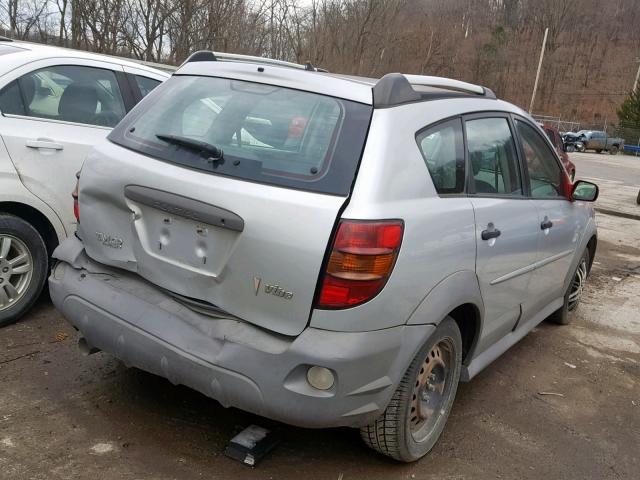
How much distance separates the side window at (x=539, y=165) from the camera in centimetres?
400

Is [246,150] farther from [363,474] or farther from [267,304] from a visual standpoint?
[363,474]

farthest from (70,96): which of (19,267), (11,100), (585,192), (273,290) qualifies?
(585,192)

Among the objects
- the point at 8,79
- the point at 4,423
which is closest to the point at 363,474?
the point at 4,423

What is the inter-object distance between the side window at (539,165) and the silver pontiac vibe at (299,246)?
2.25 feet

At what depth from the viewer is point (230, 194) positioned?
8.40ft

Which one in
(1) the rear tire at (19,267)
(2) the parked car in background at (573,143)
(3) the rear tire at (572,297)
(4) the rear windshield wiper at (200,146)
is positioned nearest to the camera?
(4) the rear windshield wiper at (200,146)

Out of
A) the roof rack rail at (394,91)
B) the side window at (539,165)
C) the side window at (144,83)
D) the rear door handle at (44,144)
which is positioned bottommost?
the rear door handle at (44,144)

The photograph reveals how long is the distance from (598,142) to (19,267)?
47.9 m

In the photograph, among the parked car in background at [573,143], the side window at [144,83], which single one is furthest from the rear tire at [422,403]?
the parked car in background at [573,143]

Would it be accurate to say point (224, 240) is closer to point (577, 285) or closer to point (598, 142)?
point (577, 285)

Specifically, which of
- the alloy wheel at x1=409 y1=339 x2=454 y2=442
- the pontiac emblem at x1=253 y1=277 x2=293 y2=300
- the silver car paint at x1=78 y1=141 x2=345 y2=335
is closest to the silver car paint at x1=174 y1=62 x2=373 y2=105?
the silver car paint at x1=78 y1=141 x2=345 y2=335

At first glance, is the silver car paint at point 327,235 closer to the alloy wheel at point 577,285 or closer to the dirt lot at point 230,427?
the dirt lot at point 230,427

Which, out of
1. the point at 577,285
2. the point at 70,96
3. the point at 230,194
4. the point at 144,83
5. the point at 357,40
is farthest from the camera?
the point at 357,40

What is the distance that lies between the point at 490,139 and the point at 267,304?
1830mm
